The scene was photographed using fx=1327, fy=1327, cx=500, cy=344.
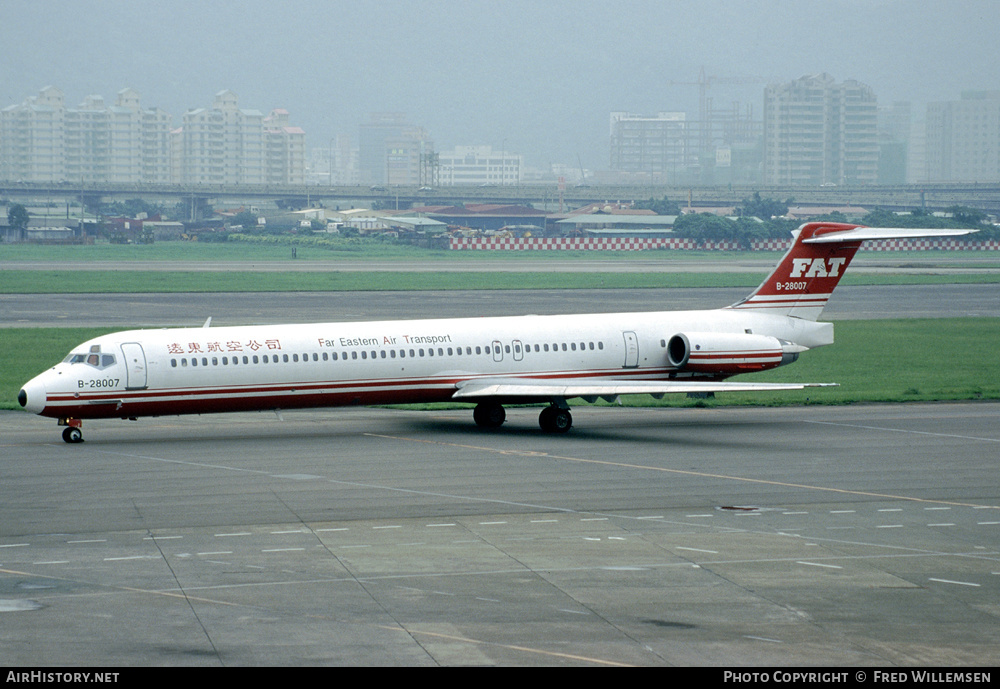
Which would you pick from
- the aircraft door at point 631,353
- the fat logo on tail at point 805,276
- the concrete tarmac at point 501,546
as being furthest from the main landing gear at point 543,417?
the fat logo on tail at point 805,276

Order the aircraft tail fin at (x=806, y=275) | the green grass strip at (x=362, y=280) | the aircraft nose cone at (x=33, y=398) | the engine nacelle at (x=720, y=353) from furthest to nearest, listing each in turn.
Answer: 1. the green grass strip at (x=362, y=280)
2. the aircraft tail fin at (x=806, y=275)
3. the engine nacelle at (x=720, y=353)
4. the aircraft nose cone at (x=33, y=398)

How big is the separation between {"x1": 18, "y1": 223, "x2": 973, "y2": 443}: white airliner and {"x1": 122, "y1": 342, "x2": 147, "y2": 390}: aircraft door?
0.09ft

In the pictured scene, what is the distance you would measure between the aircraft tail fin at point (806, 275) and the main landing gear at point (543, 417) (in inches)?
325

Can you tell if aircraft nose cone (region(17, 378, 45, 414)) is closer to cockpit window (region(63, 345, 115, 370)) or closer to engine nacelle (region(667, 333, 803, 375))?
cockpit window (region(63, 345, 115, 370))

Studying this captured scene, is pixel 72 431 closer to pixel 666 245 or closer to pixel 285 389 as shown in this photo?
pixel 285 389

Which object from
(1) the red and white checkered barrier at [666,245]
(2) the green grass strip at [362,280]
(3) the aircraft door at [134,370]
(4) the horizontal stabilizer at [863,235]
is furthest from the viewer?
(1) the red and white checkered barrier at [666,245]

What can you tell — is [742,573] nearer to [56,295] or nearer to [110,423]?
[110,423]

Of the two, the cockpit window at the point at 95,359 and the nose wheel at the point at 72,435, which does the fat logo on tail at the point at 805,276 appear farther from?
the nose wheel at the point at 72,435

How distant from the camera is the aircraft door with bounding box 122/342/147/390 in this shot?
34.1 m

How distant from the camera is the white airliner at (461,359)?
3434 cm

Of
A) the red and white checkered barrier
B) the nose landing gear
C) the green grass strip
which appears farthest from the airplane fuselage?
the red and white checkered barrier

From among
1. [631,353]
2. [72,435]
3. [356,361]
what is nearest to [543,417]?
[631,353]
